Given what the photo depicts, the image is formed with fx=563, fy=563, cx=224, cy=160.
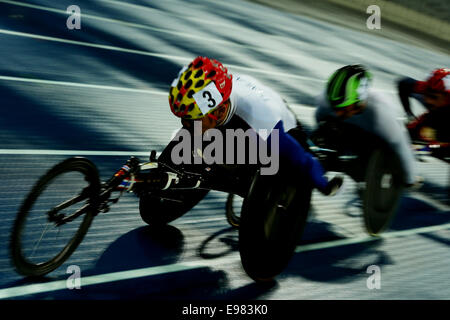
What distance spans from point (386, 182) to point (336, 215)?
2.28 ft

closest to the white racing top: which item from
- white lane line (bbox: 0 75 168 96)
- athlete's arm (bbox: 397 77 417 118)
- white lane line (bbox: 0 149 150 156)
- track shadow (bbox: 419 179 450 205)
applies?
white lane line (bbox: 0 149 150 156)

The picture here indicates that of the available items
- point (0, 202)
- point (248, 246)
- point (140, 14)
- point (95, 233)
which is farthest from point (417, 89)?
point (140, 14)

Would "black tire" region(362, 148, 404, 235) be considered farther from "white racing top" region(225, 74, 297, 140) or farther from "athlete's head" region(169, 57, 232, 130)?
"athlete's head" region(169, 57, 232, 130)

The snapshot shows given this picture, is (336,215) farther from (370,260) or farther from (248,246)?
(248,246)

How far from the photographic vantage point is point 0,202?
415cm

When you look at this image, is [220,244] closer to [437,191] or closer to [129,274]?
[129,274]

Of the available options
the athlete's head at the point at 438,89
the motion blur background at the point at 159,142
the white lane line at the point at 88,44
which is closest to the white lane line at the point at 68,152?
the motion blur background at the point at 159,142

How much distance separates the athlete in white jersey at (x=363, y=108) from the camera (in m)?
4.48

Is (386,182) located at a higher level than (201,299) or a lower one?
higher

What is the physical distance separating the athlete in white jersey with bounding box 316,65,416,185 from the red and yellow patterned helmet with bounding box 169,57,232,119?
1.45 m

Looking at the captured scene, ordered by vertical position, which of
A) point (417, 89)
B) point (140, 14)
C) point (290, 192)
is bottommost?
point (290, 192)

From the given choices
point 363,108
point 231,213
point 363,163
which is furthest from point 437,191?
point 231,213

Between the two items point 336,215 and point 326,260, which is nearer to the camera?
point 326,260
